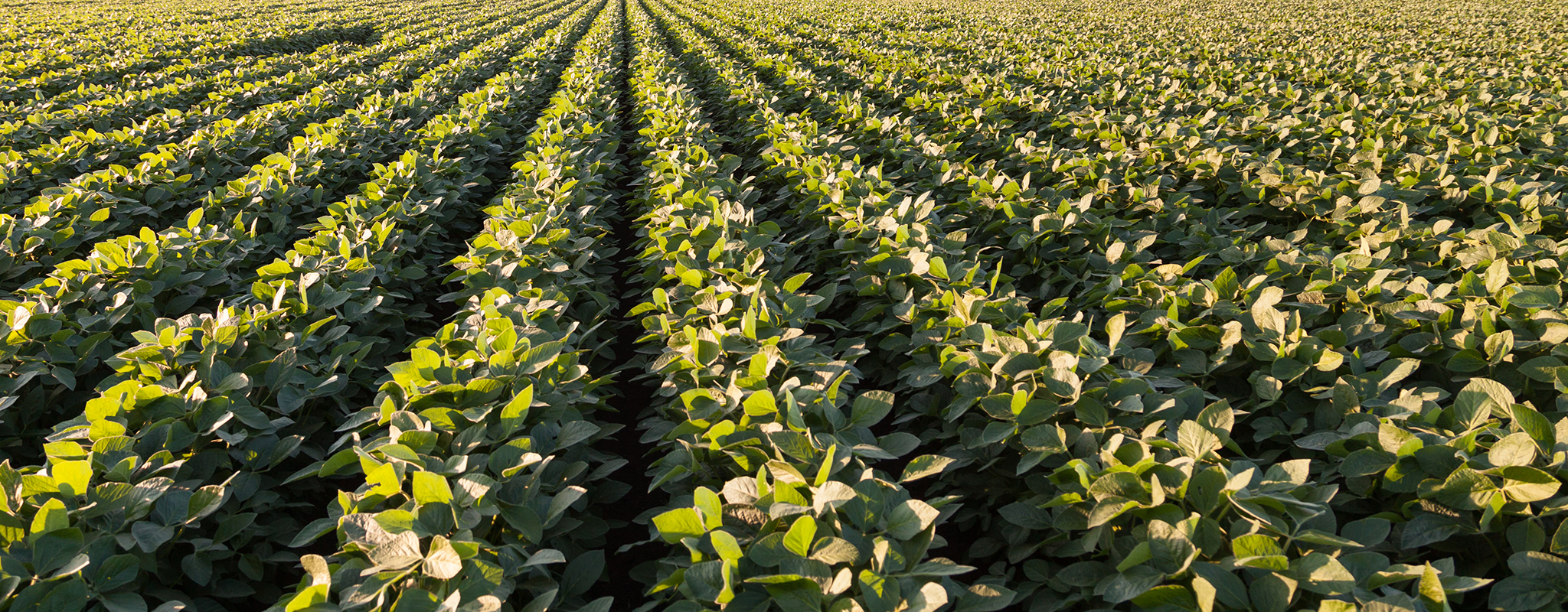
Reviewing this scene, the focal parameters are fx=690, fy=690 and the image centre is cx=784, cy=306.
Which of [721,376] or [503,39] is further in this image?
[503,39]

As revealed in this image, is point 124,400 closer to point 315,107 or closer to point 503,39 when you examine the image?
point 315,107

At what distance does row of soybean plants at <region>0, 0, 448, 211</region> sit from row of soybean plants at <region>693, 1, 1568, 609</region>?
266 inches

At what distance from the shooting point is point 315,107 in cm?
739

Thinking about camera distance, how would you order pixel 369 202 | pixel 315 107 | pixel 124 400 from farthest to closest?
1. pixel 315 107
2. pixel 369 202
3. pixel 124 400

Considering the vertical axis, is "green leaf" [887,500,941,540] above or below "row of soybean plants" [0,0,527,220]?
below

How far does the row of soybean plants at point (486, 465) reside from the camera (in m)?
1.40

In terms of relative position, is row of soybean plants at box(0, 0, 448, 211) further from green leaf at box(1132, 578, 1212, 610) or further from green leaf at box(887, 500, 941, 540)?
green leaf at box(1132, 578, 1212, 610)

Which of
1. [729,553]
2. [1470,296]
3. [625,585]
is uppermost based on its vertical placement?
[729,553]

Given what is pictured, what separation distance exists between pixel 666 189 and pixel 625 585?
2315 millimetres

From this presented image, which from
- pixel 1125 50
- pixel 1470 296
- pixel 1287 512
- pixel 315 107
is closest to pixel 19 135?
pixel 315 107

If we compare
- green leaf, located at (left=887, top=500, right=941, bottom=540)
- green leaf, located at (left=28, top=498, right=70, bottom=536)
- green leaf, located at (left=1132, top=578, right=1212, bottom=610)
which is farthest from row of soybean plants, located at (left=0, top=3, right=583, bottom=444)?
green leaf, located at (left=1132, top=578, right=1212, bottom=610)

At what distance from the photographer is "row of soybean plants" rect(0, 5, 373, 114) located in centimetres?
879

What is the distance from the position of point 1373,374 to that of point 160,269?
4771mm

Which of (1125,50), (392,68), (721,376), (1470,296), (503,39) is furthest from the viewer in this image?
(503,39)
